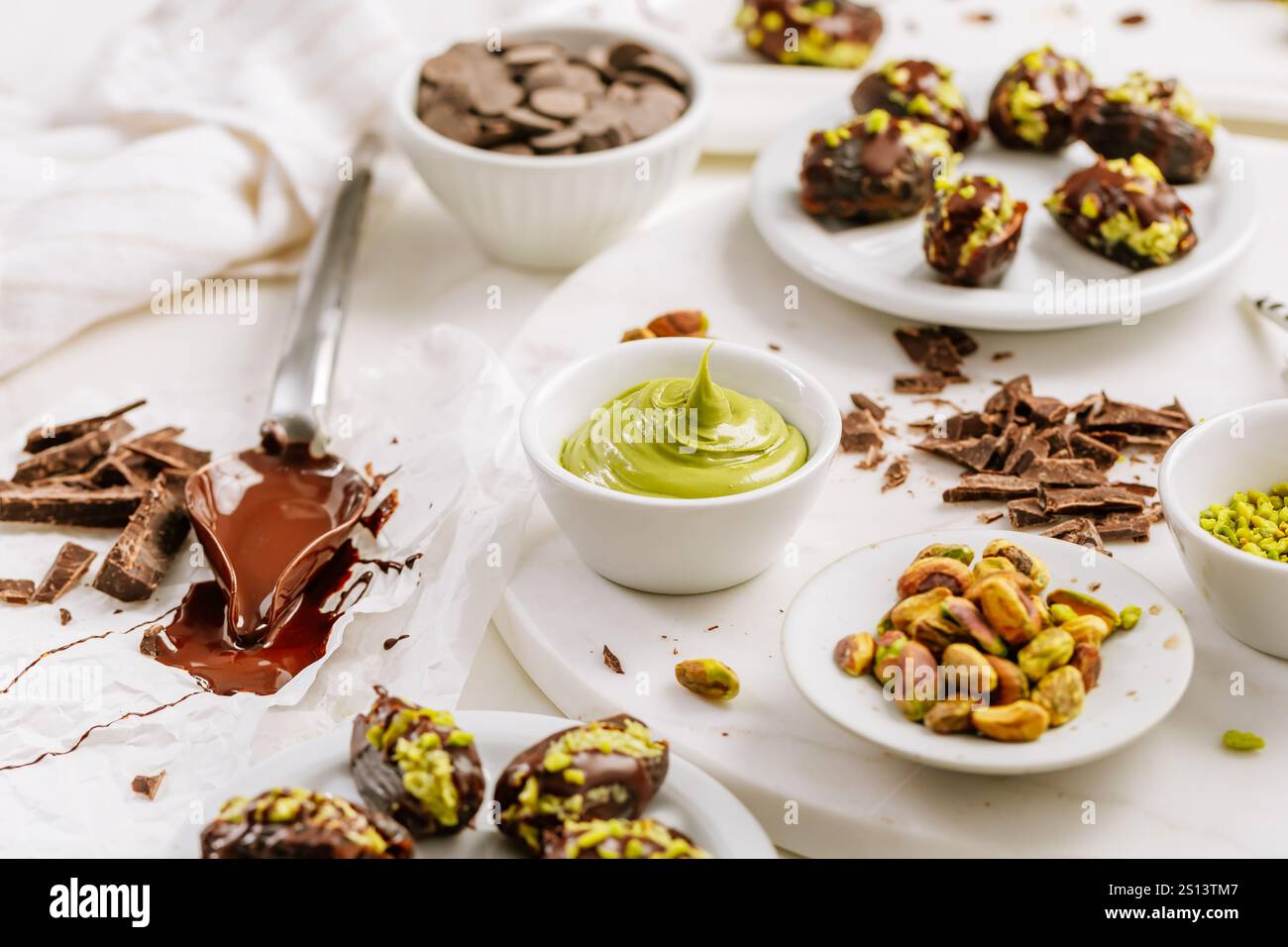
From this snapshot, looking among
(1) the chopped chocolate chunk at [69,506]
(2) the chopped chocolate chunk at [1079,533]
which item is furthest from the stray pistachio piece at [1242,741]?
(1) the chopped chocolate chunk at [69,506]

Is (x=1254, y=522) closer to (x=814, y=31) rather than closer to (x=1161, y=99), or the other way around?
(x=1161, y=99)

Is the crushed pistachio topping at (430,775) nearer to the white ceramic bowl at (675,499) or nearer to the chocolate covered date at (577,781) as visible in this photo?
the chocolate covered date at (577,781)

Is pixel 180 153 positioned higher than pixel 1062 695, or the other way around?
pixel 1062 695

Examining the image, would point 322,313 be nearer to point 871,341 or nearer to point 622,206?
point 622,206

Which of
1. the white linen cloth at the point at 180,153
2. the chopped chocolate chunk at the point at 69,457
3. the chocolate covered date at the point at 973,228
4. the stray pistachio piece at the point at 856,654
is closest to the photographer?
the stray pistachio piece at the point at 856,654

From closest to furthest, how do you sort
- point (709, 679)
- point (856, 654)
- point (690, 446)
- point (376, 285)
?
point (856, 654)
point (709, 679)
point (690, 446)
point (376, 285)

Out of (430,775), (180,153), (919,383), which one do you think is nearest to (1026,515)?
(919,383)
